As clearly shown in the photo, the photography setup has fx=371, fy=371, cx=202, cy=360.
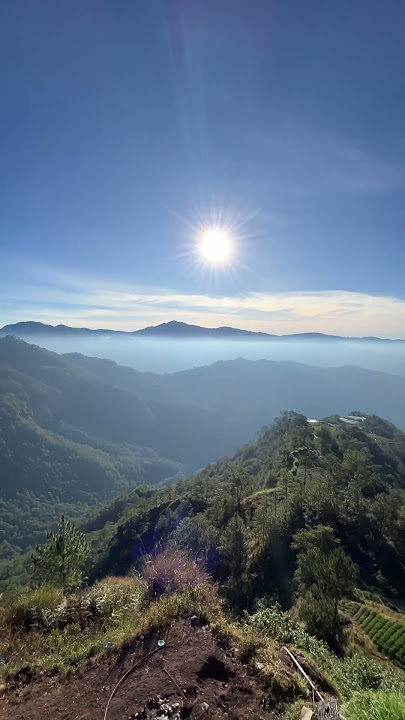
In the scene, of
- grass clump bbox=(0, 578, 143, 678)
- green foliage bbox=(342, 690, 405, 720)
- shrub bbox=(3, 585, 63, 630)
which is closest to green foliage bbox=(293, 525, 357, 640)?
grass clump bbox=(0, 578, 143, 678)

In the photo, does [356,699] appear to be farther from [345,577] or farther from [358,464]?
[358,464]

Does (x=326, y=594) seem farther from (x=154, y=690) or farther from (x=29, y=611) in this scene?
(x=154, y=690)

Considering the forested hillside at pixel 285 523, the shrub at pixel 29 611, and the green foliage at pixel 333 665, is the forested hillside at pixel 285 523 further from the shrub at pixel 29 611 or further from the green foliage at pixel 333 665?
the shrub at pixel 29 611

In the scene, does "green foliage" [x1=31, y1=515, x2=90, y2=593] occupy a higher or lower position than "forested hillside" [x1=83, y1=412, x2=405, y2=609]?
higher

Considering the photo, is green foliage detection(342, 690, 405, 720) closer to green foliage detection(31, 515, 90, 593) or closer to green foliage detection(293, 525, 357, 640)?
green foliage detection(293, 525, 357, 640)

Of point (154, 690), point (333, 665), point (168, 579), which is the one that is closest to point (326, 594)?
point (333, 665)

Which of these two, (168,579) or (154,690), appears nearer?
(154,690)

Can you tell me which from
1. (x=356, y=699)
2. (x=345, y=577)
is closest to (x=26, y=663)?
(x=356, y=699)
